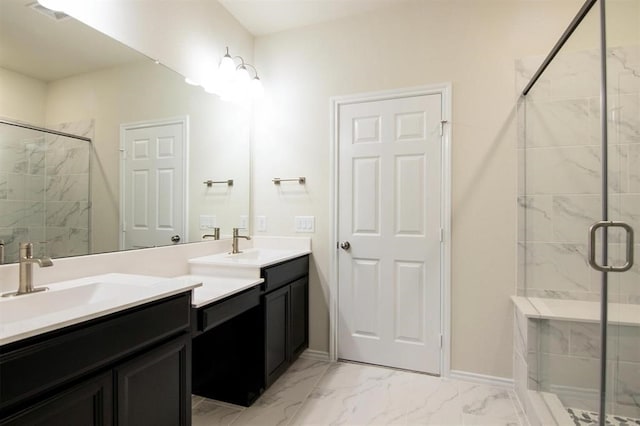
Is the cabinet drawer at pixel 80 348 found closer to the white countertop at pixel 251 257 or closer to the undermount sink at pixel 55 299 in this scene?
the undermount sink at pixel 55 299

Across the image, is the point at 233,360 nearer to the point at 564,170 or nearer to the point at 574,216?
the point at 574,216

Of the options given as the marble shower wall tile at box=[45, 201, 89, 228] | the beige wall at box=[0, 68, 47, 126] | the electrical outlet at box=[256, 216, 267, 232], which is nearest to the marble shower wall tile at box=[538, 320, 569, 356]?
the electrical outlet at box=[256, 216, 267, 232]

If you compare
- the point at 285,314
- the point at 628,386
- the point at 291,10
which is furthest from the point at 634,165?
the point at 291,10

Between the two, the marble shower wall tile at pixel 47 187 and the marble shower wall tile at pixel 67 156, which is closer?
the marble shower wall tile at pixel 47 187

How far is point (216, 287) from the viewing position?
5.59ft

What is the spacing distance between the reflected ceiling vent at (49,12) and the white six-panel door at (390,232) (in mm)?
1721

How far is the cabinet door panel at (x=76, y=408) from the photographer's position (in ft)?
2.68

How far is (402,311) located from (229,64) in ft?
7.34

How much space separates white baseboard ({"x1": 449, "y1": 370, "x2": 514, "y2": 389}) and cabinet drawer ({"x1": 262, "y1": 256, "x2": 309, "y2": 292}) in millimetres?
1304

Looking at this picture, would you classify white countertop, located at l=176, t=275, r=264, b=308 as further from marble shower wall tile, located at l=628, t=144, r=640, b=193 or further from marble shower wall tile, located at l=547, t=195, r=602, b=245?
marble shower wall tile, located at l=628, t=144, r=640, b=193

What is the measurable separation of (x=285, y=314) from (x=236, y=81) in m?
1.79

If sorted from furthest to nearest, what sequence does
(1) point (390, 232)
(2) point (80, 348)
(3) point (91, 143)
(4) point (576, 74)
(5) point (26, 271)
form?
(1) point (390, 232) < (4) point (576, 74) < (3) point (91, 143) < (5) point (26, 271) < (2) point (80, 348)

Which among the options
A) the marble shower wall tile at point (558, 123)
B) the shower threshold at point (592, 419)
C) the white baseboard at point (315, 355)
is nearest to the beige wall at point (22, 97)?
the white baseboard at point (315, 355)

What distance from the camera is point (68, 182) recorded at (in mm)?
1391
